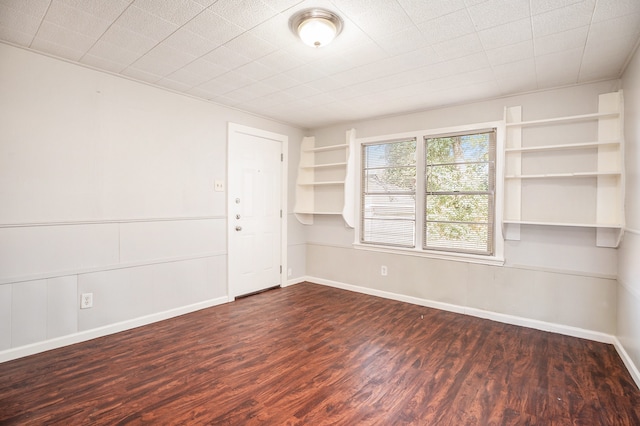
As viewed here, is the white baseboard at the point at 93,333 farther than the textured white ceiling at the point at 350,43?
Yes

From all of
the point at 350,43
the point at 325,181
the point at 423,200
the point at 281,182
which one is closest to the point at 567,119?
the point at 423,200

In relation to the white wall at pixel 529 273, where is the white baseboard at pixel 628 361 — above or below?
below

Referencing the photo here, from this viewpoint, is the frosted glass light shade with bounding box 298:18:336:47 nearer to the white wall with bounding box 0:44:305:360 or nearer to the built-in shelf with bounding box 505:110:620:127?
the white wall with bounding box 0:44:305:360

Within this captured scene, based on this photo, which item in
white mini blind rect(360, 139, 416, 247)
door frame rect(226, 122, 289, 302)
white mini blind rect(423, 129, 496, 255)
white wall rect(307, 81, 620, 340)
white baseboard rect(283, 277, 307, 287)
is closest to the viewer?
white wall rect(307, 81, 620, 340)

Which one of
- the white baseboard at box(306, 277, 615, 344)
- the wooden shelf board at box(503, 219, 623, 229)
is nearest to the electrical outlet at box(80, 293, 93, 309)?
the white baseboard at box(306, 277, 615, 344)

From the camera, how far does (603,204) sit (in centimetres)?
287

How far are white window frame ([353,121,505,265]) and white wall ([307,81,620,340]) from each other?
71 millimetres

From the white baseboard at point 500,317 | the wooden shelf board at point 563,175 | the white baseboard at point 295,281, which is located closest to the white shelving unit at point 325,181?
the white baseboard at point 295,281

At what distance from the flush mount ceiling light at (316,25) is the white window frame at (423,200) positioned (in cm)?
216

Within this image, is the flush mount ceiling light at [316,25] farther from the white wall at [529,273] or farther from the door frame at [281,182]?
the white wall at [529,273]

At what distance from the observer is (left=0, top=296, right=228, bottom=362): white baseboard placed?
2461mm

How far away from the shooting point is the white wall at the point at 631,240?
89.4 inches

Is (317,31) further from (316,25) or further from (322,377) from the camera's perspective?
(322,377)

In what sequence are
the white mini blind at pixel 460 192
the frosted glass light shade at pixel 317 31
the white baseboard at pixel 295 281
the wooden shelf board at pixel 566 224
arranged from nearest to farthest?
1. the frosted glass light shade at pixel 317 31
2. the wooden shelf board at pixel 566 224
3. the white mini blind at pixel 460 192
4. the white baseboard at pixel 295 281
